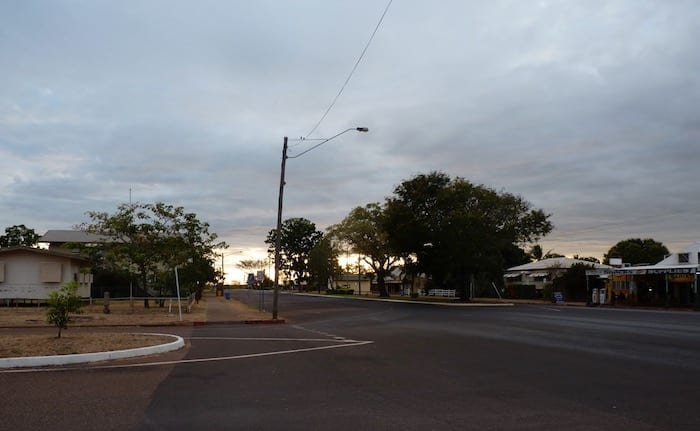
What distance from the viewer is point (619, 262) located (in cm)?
5578

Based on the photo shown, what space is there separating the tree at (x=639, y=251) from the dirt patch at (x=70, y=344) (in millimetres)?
93330

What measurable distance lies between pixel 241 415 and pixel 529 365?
6.71 meters

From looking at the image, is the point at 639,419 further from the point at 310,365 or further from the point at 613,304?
the point at 613,304

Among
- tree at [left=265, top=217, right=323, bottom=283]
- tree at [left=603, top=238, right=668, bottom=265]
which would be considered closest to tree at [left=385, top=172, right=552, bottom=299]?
tree at [left=603, top=238, right=668, bottom=265]

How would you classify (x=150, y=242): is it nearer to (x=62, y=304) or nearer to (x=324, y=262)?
A: (x=62, y=304)

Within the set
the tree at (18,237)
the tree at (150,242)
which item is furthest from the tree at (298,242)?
the tree at (150,242)

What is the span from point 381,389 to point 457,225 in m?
42.9

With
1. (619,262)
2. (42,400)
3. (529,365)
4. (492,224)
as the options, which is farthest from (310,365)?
(619,262)

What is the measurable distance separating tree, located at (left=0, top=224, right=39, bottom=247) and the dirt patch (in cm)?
6317

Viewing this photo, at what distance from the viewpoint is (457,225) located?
2014 inches

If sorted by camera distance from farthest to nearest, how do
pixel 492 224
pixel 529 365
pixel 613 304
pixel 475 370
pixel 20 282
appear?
pixel 492 224 < pixel 613 304 < pixel 20 282 < pixel 529 365 < pixel 475 370

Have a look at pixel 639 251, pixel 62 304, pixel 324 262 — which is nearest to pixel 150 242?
pixel 62 304

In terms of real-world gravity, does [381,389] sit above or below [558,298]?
above

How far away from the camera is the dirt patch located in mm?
12305
